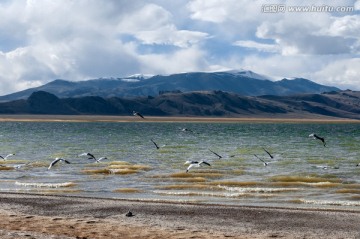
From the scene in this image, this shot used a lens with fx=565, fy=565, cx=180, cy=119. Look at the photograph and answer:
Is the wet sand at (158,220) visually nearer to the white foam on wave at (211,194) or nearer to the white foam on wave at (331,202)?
the white foam on wave at (331,202)

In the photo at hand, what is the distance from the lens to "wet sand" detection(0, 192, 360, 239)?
61.6 feet

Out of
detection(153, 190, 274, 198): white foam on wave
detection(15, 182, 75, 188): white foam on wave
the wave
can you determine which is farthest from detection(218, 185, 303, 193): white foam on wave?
detection(15, 182, 75, 188): white foam on wave

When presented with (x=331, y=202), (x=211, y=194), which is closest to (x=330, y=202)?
(x=331, y=202)

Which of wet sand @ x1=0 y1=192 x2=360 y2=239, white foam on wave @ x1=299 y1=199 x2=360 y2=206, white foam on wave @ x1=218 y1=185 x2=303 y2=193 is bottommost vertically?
white foam on wave @ x1=299 y1=199 x2=360 y2=206

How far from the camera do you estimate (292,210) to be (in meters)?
25.1

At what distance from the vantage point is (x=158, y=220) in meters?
22.1

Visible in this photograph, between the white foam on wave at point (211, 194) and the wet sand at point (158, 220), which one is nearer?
the wet sand at point (158, 220)

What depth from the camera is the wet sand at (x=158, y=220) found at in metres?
18.8

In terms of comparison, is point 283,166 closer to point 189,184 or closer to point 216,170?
point 216,170

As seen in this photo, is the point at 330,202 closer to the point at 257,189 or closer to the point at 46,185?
the point at 257,189

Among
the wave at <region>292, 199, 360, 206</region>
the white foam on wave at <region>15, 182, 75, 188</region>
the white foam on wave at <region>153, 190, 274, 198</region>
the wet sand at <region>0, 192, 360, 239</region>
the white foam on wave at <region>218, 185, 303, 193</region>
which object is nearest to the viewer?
the wet sand at <region>0, 192, 360, 239</region>

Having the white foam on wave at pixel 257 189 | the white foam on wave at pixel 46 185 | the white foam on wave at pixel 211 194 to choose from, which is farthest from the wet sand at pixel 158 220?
the white foam on wave at pixel 257 189

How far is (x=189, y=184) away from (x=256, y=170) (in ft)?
32.9

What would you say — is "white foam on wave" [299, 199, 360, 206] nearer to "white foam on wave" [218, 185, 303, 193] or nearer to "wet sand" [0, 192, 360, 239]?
"wet sand" [0, 192, 360, 239]
